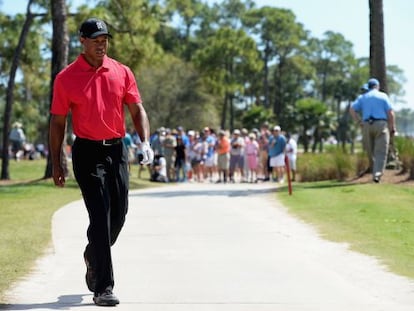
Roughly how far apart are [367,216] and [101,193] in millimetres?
6702

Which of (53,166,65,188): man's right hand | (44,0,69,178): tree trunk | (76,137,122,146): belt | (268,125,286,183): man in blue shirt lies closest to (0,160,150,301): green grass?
(53,166,65,188): man's right hand

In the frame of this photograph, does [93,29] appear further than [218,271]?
No

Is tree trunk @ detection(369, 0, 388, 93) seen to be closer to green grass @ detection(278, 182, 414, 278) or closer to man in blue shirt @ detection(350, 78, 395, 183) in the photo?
man in blue shirt @ detection(350, 78, 395, 183)

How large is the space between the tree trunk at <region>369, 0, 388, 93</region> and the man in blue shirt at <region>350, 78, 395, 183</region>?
2499mm

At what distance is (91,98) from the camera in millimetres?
6977

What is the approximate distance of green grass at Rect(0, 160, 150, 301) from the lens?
8.86m

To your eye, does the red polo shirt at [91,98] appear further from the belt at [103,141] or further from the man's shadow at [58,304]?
the man's shadow at [58,304]

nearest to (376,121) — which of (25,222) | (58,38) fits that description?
(25,222)

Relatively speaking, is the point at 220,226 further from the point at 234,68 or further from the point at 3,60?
the point at 234,68

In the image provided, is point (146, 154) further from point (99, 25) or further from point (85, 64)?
point (99, 25)

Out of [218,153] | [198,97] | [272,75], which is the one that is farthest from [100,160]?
[272,75]

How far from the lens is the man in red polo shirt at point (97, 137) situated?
700 centimetres

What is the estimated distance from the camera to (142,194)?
61.7 feet

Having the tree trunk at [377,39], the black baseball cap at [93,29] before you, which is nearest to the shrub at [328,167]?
the tree trunk at [377,39]
